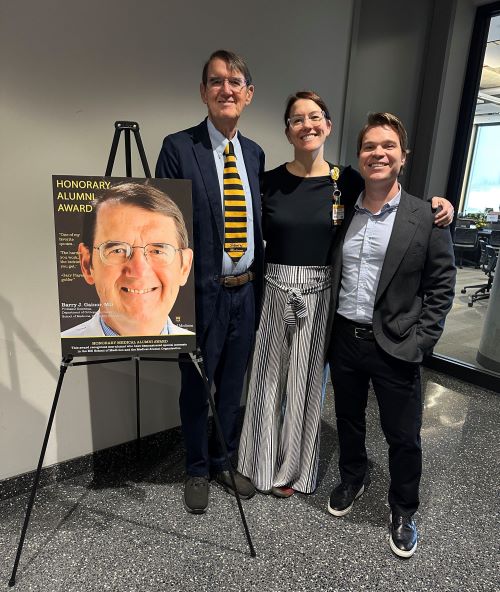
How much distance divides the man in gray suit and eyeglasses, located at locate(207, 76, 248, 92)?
0.48 metres

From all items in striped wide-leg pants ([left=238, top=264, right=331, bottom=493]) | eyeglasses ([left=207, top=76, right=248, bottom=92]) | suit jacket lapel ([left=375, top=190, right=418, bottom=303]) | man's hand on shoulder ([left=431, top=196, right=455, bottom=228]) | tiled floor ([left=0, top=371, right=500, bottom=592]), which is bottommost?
tiled floor ([left=0, top=371, right=500, bottom=592])

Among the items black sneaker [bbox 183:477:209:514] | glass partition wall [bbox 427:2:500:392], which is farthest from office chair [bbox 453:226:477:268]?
black sneaker [bbox 183:477:209:514]

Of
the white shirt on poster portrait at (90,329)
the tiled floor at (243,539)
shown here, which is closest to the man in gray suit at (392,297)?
the tiled floor at (243,539)

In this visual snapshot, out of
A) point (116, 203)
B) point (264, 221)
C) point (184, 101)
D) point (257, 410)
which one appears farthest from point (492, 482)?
point (184, 101)

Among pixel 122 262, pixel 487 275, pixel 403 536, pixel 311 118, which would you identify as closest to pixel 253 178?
pixel 311 118

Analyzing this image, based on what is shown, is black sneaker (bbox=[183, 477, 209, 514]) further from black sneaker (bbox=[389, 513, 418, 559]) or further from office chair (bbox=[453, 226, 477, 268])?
office chair (bbox=[453, 226, 477, 268])

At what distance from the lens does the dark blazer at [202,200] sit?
1.59m

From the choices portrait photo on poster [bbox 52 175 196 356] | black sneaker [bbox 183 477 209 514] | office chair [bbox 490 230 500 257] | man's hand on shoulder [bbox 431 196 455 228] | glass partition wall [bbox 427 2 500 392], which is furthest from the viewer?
office chair [bbox 490 230 500 257]

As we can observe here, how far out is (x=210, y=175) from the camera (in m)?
1.60

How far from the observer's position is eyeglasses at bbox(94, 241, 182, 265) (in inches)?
54.7

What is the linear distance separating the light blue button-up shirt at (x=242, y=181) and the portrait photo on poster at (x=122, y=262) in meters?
0.23

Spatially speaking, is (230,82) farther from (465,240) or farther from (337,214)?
(465,240)

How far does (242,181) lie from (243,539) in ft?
4.66

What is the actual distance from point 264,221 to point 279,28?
1168 millimetres
